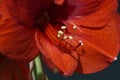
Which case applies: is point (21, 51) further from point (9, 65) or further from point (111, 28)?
point (111, 28)

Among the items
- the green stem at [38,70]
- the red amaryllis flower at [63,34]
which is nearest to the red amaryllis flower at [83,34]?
the red amaryllis flower at [63,34]

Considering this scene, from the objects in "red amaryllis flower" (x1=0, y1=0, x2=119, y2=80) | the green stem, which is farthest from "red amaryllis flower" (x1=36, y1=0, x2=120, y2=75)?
the green stem

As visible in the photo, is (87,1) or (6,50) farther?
(87,1)

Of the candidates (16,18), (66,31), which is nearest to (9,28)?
(16,18)

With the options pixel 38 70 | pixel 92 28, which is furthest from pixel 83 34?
pixel 38 70

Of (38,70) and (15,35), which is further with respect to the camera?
(38,70)

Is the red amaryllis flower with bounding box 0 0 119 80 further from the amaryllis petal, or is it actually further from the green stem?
the green stem

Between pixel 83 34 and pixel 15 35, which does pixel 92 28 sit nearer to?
pixel 83 34

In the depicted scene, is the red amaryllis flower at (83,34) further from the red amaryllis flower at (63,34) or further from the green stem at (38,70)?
the green stem at (38,70)
